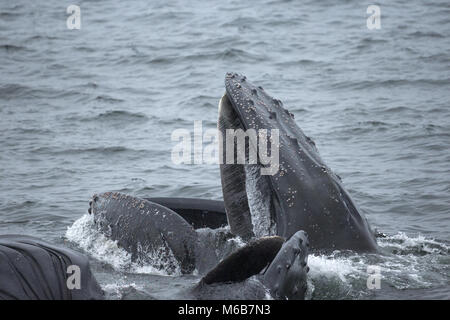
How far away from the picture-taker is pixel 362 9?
79.5 ft

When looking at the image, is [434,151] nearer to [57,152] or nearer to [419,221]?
[419,221]

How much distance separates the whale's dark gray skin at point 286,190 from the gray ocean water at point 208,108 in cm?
25

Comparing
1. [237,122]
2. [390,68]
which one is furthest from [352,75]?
[237,122]

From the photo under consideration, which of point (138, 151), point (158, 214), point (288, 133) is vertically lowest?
point (138, 151)

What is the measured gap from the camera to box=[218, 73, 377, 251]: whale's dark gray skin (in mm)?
7000

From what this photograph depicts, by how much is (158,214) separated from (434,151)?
21.6 feet

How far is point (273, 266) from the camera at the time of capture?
596 centimetres

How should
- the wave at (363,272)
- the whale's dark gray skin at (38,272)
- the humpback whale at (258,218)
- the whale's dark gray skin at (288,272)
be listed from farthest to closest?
the wave at (363,272) < the humpback whale at (258,218) < the whale's dark gray skin at (288,272) < the whale's dark gray skin at (38,272)

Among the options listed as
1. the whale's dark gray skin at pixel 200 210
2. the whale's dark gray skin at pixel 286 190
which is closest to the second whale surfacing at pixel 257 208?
the whale's dark gray skin at pixel 286 190

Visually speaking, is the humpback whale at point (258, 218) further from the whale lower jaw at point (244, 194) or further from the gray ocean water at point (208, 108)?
the gray ocean water at point (208, 108)

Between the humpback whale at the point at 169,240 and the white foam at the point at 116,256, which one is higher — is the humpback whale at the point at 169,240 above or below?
above

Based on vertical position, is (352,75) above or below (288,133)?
below

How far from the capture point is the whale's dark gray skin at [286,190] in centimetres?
700

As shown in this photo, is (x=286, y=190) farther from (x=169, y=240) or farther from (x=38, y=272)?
(x=38, y=272)
